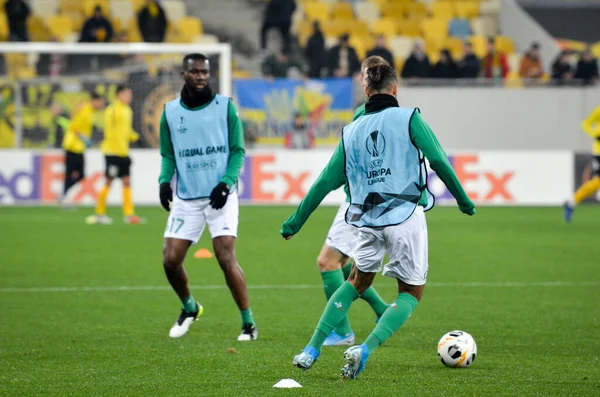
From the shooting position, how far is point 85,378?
694 centimetres

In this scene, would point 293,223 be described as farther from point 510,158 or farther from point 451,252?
point 510,158

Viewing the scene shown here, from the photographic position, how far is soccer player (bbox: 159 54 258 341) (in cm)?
852

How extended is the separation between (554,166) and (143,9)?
994 cm

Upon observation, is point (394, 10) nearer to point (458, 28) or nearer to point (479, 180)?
point (458, 28)

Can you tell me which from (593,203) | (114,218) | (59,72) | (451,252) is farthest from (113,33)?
(451,252)

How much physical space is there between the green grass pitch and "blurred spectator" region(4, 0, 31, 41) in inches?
369

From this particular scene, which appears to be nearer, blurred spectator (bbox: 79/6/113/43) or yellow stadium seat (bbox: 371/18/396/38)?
blurred spectator (bbox: 79/6/113/43)

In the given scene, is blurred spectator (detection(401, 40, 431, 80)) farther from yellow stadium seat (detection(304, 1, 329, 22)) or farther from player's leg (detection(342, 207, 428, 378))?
player's leg (detection(342, 207, 428, 378))

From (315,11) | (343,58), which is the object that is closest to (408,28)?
(315,11)

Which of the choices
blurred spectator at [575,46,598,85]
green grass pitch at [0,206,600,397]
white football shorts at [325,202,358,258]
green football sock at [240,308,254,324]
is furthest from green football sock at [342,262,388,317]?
blurred spectator at [575,46,598,85]

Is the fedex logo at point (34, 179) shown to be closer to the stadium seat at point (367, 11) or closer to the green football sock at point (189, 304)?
the stadium seat at point (367, 11)

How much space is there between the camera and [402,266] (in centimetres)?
681

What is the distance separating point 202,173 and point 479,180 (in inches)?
599

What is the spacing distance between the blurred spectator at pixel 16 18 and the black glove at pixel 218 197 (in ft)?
61.1
